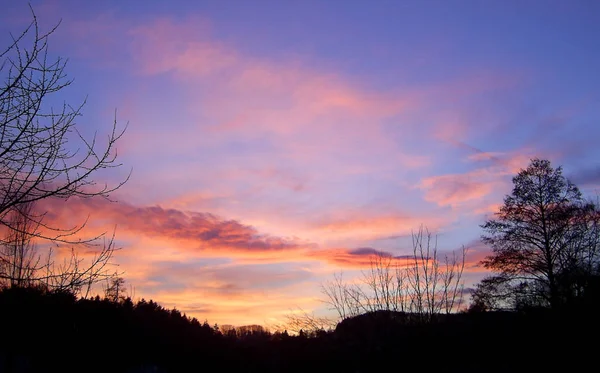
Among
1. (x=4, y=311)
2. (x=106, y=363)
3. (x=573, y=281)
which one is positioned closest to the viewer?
(x=4, y=311)

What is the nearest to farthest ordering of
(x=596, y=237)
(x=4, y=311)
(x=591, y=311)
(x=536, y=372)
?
(x=4, y=311)
(x=536, y=372)
(x=591, y=311)
(x=596, y=237)

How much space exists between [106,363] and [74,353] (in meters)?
0.75

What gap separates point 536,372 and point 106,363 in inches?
361

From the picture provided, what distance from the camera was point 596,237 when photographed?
24547 mm

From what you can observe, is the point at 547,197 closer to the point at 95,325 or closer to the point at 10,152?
the point at 95,325

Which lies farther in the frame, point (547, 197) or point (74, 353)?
point (547, 197)

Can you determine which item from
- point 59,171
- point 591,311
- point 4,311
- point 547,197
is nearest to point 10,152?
point 59,171

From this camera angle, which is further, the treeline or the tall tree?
the tall tree

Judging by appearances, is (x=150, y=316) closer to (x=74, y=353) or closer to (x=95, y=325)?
(x=95, y=325)

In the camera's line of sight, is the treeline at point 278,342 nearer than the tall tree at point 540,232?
Yes

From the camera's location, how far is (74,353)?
10.9 m

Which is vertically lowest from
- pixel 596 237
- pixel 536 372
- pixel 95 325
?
pixel 536 372

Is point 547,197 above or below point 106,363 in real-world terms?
above

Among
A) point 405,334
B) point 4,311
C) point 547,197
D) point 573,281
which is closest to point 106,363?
point 4,311
